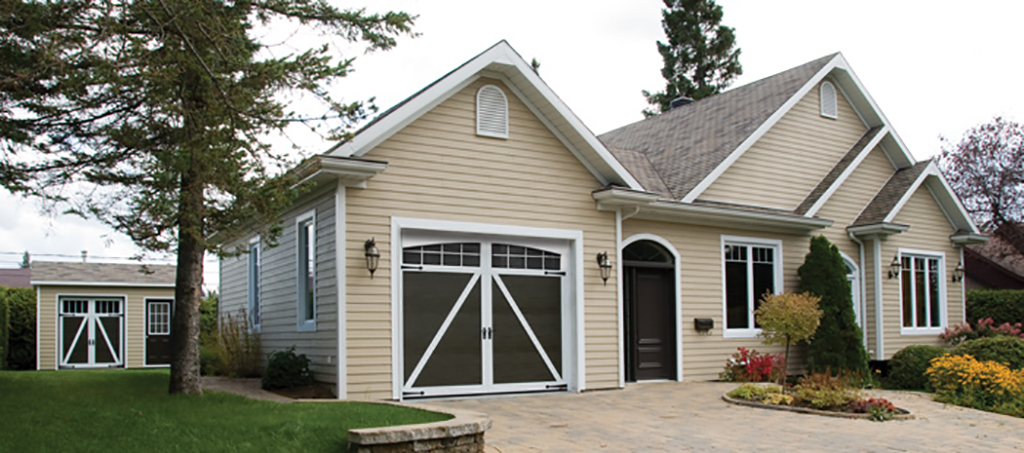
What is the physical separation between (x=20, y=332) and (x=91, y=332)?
198cm

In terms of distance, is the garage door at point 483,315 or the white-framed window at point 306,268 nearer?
the garage door at point 483,315

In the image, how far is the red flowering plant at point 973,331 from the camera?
57.3 feet

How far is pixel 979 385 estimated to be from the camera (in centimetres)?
1244

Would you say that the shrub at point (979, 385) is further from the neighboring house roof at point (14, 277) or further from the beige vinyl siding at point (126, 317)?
the neighboring house roof at point (14, 277)

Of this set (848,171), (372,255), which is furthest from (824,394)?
(848,171)

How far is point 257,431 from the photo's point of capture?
7.10 m

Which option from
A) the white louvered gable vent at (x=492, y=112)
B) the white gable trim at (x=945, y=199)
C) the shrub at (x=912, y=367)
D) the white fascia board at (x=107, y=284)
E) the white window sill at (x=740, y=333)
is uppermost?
the white louvered gable vent at (x=492, y=112)

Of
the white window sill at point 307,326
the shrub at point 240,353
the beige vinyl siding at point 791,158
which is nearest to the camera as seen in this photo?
the white window sill at point 307,326

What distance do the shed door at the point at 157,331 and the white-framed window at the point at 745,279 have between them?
1829 centimetres

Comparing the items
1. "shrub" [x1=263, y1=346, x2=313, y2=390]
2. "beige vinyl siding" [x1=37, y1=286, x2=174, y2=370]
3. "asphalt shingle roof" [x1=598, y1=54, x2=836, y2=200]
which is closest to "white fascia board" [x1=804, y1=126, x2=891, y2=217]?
"asphalt shingle roof" [x1=598, y1=54, x2=836, y2=200]

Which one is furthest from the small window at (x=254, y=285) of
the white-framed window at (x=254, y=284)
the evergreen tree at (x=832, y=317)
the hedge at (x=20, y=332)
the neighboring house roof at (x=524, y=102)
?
the hedge at (x=20, y=332)

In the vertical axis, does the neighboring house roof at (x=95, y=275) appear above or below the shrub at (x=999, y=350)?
above

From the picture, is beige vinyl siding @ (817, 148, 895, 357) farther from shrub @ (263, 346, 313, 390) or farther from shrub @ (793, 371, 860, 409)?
shrub @ (263, 346, 313, 390)

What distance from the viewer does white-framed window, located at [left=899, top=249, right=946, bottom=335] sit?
1792 centimetres
